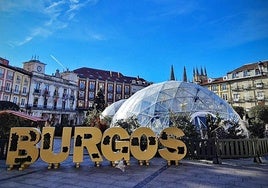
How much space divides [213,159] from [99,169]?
15.5ft

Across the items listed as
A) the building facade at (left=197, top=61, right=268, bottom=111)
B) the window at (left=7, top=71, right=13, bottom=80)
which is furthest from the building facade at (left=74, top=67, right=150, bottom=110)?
the building facade at (left=197, top=61, right=268, bottom=111)

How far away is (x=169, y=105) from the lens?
14.2 meters

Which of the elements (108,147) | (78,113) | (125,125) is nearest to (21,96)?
(78,113)

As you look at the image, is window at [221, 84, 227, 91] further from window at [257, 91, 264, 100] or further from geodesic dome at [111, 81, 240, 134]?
geodesic dome at [111, 81, 240, 134]

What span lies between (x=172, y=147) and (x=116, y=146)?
2.32 m

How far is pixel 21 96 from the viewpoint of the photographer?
4562cm

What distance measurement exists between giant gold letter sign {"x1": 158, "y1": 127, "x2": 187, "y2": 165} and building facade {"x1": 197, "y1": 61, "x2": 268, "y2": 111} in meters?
45.5

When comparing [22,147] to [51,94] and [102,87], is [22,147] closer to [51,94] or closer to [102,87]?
[51,94]

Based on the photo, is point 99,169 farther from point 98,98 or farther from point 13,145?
point 98,98

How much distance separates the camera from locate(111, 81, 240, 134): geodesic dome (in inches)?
530

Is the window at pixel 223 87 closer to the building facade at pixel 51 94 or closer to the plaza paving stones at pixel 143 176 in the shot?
the building facade at pixel 51 94

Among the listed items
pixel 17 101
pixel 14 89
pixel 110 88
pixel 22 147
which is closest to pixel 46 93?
pixel 17 101

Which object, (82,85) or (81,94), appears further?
Result: (82,85)

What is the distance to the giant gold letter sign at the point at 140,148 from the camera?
27.4 ft
